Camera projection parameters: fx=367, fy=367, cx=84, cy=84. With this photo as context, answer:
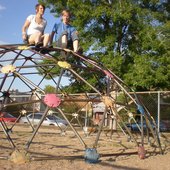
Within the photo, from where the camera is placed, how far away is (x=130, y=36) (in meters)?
19.6

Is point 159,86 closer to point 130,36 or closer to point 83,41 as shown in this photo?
point 130,36

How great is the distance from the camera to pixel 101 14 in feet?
61.9

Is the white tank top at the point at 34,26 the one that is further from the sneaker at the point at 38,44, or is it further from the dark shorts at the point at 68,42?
the dark shorts at the point at 68,42

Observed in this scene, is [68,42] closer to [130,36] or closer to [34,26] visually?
[34,26]

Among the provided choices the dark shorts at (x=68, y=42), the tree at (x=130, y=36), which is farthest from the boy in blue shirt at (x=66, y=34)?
the tree at (x=130, y=36)

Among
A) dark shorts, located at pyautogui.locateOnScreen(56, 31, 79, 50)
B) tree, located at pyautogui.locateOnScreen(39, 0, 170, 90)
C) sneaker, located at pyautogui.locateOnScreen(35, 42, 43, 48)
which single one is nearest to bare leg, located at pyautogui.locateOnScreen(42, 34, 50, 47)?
sneaker, located at pyautogui.locateOnScreen(35, 42, 43, 48)

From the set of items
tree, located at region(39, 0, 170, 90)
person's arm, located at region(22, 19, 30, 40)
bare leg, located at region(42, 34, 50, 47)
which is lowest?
bare leg, located at region(42, 34, 50, 47)

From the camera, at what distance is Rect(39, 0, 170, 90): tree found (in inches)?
690

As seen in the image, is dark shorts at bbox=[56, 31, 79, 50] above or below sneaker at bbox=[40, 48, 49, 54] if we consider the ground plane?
above

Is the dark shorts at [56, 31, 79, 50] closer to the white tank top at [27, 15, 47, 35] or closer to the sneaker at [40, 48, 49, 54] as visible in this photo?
the sneaker at [40, 48, 49, 54]

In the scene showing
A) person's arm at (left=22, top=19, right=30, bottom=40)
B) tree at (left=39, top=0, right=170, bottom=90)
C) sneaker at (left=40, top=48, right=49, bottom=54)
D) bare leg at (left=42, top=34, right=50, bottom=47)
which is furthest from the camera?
tree at (left=39, top=0, right=170, bottom=90)

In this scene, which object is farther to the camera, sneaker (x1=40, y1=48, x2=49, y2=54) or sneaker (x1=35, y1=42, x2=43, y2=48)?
sneaker (x1=40, y1=48, x2=49, y2=54)

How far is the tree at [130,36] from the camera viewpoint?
57.5 feet

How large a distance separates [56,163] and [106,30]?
1409 centimetres
